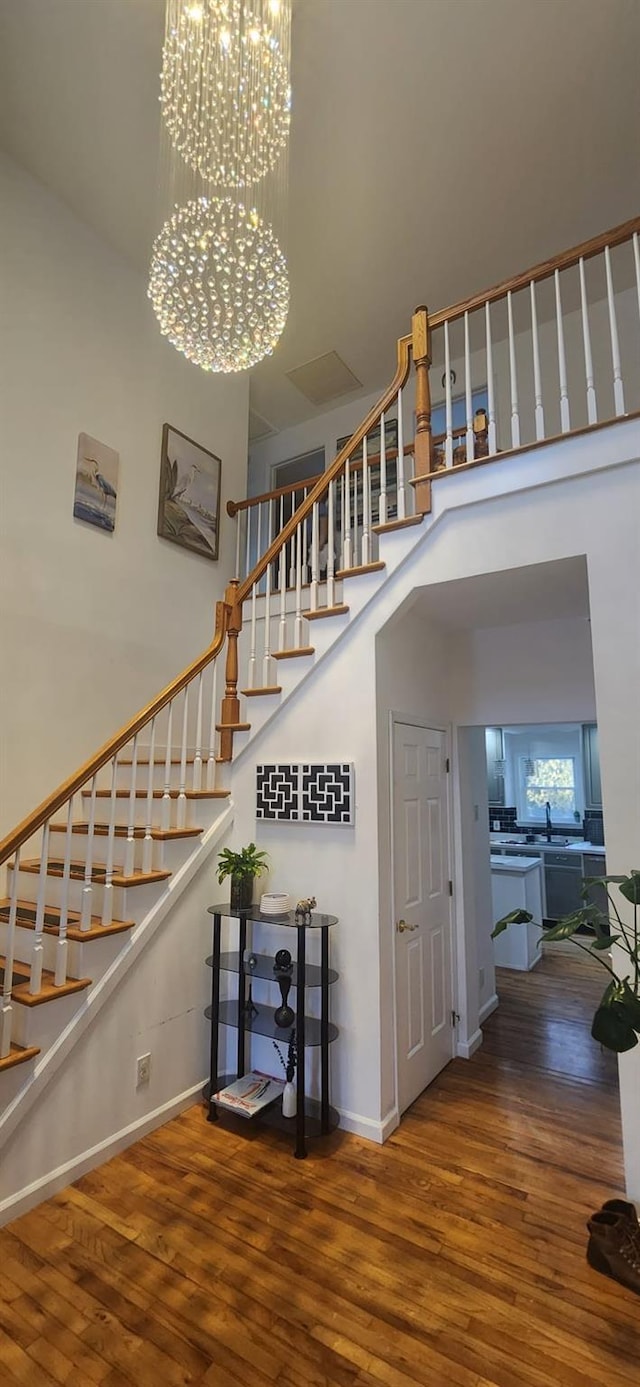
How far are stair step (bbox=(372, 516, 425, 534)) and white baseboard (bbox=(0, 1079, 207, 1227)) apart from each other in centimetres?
313

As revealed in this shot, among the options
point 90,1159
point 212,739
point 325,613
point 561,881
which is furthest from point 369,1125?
point 561,881

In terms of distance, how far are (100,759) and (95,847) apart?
2.71 ft

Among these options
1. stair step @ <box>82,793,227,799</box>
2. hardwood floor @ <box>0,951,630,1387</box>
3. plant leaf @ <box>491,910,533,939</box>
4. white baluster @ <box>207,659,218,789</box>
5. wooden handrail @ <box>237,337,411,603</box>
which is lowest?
hardwood floor @ <box>0,951,630,1387</box>

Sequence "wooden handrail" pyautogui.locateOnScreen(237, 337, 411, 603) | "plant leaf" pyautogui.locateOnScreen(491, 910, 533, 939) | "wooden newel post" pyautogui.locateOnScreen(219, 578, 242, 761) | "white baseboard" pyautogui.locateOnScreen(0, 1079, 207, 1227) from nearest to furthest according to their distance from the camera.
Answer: "plant leaf" pyautogui.locateOnScreen(491, 910, 533, 939)
"white baseboard" pyautogui.locateOnScreen(0, 1079, 207, 1227)
"wooden handrail" pyautogui.locateOnScreen(237, 337, 411, 603)
"wooden newel post" pyautogui.locateOnScreen(219, 578, 242, 761)

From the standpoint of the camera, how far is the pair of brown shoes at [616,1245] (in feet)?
6.51

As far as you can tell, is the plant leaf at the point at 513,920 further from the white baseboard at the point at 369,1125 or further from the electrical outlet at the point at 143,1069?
the electrical outlet at the point at 143,1069

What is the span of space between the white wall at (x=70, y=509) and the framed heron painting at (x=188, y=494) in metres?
0.09

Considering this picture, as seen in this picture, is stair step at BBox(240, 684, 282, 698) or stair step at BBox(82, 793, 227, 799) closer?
stair step at BBox(82, 793, 227, 799)

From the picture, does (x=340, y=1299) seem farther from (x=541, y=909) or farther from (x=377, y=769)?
(x=541, y=909)

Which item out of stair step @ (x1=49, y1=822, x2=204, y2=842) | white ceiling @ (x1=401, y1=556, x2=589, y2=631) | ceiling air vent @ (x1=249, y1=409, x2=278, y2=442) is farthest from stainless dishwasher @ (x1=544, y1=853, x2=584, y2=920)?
ceiling air vent @ (x1=249, y1=409, x2=278, y2=442)

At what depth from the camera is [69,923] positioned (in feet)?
9.06

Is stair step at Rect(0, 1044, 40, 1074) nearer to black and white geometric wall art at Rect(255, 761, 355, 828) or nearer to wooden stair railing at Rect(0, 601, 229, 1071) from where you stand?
wooden stair railing at Rect(0, 601, 229, 1071)

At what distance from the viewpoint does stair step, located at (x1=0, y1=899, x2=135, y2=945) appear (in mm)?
2570

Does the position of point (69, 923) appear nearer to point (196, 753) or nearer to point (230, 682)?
point (196, 753)
